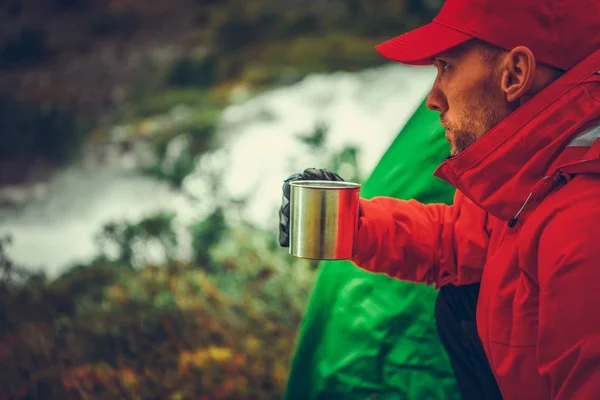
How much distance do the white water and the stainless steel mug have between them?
3065 millimetres

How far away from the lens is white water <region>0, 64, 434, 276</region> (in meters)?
4.84

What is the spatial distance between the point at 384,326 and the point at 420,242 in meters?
0.48

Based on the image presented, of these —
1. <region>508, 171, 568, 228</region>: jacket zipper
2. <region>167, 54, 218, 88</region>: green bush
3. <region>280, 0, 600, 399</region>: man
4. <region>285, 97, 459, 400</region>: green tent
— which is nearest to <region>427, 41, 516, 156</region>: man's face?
<region>280, 0, 600, 399</region>: man

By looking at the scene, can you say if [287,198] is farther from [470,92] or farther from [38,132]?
[38,132]

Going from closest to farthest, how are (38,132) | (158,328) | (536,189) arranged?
(536,189)
(158,328)
(38,132)

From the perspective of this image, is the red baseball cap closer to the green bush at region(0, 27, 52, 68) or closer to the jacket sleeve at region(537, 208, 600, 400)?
the jacket sleeve at region(537, 208, 600, 400)

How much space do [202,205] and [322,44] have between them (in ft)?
7.29

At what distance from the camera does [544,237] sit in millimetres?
1290

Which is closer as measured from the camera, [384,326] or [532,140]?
[532,140]

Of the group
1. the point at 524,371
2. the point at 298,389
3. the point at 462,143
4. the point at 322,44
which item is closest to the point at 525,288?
the point at 524,371

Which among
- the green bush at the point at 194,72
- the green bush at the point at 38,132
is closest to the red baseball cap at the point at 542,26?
the green bush at the point at 194,72

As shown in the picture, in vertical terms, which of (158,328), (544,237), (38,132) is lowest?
(158,328)

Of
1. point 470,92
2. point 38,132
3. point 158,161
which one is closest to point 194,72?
point 158,161

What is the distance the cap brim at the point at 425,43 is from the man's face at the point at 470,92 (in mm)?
45
